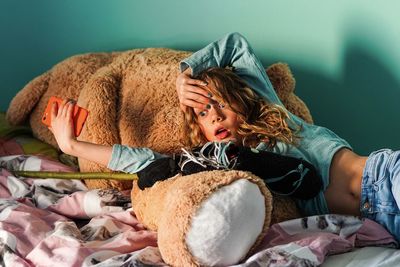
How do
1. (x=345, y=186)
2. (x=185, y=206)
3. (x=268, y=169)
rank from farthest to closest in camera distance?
(x=345, y=186) < (x=268, y=169) < (x=185, y=206)

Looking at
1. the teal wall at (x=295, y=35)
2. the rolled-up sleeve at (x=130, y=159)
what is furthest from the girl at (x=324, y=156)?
the teal wall at (x=295, y=35)

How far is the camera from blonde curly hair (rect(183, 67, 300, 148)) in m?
1.26

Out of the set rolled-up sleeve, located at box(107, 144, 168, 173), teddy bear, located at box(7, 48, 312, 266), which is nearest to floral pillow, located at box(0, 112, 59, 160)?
teddy bear, located at box(7, 48, 312, 266)

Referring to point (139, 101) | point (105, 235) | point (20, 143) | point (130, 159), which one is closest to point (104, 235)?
point (105, 235)

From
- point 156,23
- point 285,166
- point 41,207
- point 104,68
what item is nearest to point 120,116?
point 104,68

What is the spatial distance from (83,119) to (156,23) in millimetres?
567

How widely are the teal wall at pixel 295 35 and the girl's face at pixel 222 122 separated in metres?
0.41

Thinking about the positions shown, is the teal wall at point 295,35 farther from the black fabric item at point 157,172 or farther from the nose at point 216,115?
the black fabric item at point 157,172

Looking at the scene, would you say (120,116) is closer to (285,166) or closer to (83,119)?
(83,119)

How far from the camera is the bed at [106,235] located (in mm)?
1014

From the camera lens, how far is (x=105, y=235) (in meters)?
1.20

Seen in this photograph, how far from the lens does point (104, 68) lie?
1592 millimetres

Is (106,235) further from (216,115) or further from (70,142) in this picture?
(216,115)

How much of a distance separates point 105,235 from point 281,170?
0.38 meters
